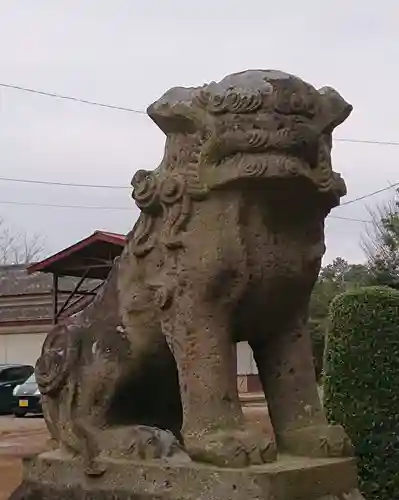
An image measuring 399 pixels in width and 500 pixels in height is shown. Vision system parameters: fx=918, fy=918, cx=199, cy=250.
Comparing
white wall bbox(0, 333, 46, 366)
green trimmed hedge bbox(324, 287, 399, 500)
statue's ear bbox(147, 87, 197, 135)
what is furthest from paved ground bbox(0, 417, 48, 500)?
white wall bbox(0, 333, 46, 366)

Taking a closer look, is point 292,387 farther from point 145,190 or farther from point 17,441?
point 17,441

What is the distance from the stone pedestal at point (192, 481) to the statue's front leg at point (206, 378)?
9 cm

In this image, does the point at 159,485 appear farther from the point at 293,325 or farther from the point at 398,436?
the point at 398,436

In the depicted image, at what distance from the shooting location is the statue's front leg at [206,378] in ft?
10.0

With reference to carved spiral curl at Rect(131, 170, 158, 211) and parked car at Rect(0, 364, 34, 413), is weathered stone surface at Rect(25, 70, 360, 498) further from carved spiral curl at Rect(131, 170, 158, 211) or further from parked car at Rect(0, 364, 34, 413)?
parked car at Rect(0, 364, 34, 413)

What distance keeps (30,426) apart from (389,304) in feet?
39.6

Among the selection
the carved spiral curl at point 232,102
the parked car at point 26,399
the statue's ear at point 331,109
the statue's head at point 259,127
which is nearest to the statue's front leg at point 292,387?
the statue's head at point 259,127

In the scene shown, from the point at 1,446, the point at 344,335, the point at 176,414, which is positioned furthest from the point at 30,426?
the point at 176,414

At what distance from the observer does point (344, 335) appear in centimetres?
581

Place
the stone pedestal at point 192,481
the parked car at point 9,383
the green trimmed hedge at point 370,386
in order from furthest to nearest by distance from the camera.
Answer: the parked car at point 9,383 → the green trimmed hedge at point 370,386 → the stone pedestal at point 192,481

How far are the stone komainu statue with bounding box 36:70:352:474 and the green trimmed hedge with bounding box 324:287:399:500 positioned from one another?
2396mm

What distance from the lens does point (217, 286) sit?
10.1ft

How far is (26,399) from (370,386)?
13.9m

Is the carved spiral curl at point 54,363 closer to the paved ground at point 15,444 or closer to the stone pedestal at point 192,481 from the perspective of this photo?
the stone pedestal at point 192,481
